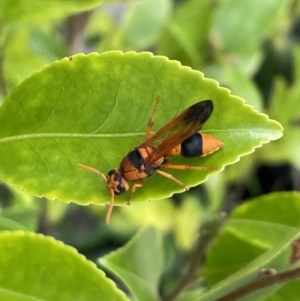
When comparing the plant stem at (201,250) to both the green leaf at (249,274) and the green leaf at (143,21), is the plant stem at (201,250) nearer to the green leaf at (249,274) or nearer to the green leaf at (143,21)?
the green leaf at (249,274)

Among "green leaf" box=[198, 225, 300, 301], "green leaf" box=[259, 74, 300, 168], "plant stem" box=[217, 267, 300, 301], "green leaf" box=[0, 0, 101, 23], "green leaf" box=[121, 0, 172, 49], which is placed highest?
"green leaf" box=[121, 0, 172, 49]

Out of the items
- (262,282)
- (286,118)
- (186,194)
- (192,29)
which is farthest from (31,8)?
(186,194)

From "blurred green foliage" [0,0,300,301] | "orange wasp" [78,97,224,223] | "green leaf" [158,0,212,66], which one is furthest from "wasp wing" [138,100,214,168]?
"green leaf" [158,0,212,66]

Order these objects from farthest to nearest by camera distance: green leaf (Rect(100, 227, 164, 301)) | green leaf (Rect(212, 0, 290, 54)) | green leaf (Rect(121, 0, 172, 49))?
1. green leaf (Rect(121, 0, 172, 49))
2. green leaf (Rect(212, 0, 290, 54))
3. green leaf (Rect(100, 227, 164, 301))

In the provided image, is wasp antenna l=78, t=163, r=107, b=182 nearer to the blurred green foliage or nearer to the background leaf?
the blurred green foliage

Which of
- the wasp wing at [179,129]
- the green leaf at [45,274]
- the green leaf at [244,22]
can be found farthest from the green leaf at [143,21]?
the green leaf at [45,274]

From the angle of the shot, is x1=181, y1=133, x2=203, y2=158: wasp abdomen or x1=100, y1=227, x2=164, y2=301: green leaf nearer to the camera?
x1=181, y1=133, x2=203, y2=158: wasp abdomen

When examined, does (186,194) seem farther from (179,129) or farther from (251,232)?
(179,129)
